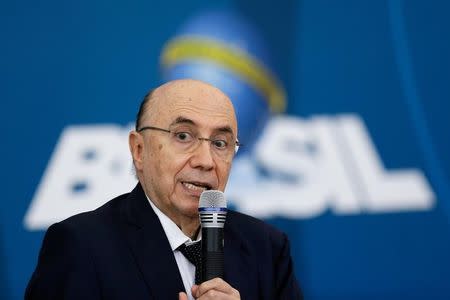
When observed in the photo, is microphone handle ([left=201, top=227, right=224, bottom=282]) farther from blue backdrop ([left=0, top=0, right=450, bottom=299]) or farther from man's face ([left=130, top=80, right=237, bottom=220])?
blue backdrop ([left=0, top=0, right=450, bottom=299])

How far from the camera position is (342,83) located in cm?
361

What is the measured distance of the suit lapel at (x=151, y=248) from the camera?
1932mm

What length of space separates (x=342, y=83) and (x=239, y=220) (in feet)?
4.97

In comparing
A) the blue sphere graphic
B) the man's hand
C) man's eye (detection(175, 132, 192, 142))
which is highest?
the blue sphere graphic

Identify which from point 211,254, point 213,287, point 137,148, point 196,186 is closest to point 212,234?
point 211,254

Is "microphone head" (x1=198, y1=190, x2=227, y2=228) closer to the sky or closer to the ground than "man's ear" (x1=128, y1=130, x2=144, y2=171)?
closer to the ground

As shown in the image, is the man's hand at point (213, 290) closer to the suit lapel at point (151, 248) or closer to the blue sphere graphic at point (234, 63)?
the suit lapel at point (151, 248)

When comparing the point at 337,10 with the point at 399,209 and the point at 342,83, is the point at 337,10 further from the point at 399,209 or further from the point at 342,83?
the point at 399,209

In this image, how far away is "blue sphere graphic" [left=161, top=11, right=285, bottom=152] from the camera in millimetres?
3463

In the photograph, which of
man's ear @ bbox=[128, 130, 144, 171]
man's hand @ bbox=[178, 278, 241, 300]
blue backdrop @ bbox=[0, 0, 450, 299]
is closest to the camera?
man's hand @ bbox=[178, 278, 241, 300]

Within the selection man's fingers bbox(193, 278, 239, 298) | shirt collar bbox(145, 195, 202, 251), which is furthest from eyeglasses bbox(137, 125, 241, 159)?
man's fingers bbox(193, 278, 239, 298)

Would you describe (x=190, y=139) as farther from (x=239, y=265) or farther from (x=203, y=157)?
(x=239, y=265)

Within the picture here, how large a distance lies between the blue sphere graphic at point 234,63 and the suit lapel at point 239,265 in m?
1.27

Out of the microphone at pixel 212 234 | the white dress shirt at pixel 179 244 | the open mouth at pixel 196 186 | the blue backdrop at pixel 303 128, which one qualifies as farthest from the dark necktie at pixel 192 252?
the blue backdrop at pixel 303 128
